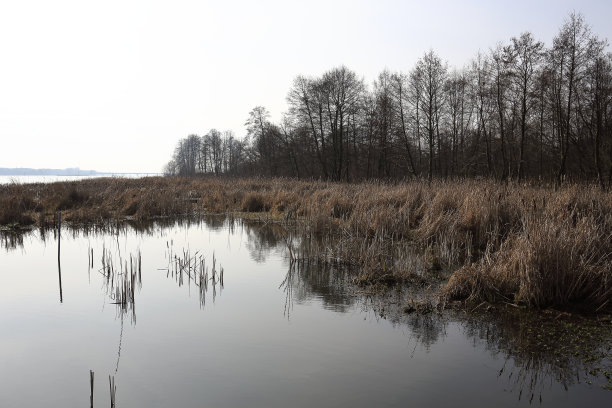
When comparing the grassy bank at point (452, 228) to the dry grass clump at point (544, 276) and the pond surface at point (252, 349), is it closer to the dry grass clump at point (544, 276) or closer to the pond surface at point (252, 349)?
the dry grass clump at point (544, 276)

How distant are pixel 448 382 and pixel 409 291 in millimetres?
2076

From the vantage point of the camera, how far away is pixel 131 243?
8.59 metres

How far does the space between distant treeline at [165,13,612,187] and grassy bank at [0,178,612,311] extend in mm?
11242

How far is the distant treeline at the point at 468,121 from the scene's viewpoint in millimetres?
21812

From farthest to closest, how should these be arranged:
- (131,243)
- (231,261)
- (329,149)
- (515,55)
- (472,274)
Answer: (329,149) → (515,55) → (131,243) → (231,261) → (472,274)

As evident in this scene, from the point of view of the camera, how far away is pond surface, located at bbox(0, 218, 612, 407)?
2.83m

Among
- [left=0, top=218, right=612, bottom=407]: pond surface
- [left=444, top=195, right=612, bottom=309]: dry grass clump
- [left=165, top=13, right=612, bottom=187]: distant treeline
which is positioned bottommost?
[left=0, top=218, right=612, bottom=407]: pond surface

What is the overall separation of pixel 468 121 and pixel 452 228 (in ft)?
93.9

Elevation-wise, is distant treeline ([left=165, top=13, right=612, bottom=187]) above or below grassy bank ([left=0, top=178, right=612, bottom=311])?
above

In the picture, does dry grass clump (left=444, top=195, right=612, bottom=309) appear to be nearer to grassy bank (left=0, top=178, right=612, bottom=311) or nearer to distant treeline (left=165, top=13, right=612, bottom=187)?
grassy bank (left=0, top=178, right=612, bottom=311)

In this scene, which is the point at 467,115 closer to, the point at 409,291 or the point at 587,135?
the point at 587,135

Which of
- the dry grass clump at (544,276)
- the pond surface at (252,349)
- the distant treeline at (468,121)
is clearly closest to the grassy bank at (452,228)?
the dry grass clump at (544,276)

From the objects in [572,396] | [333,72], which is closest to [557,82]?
[333,72]

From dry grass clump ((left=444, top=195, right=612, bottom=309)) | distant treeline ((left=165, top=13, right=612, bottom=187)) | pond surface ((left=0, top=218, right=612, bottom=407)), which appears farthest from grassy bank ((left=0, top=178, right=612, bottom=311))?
distant treeline ((left=165, top=13, right=612, bottom=187))
